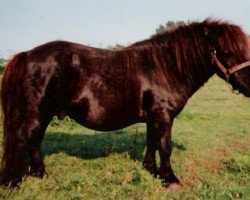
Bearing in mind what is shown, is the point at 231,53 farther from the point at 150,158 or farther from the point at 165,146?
the point at 150,158

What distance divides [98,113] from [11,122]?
1257 millimetres

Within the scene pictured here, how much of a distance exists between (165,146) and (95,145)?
8.52 ft

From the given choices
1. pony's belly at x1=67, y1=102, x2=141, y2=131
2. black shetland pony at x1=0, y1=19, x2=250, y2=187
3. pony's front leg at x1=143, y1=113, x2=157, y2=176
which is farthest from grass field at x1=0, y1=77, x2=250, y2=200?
pony's belly at x1=67, y1=102, x2=141, y2=131

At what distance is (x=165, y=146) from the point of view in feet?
18.5

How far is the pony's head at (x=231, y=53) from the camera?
5527mm

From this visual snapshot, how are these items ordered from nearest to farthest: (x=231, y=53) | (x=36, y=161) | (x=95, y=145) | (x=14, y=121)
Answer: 1. (x=14, y=121)
2. (x=231, y=53)
3. (x=36, y=161)
4. (x=95, y=145)

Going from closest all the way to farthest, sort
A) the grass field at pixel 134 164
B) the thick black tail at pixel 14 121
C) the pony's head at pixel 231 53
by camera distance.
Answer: the grass field at pixel 134 164 → the thick black tail at pixel 14 121 → the pony's head at pixel 231 53

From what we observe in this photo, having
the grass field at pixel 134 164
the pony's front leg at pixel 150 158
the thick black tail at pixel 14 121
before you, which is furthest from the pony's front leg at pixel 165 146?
the thick black tail at pixel 14 121

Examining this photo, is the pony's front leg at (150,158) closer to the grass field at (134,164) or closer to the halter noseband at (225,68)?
the grass field at (134,164)

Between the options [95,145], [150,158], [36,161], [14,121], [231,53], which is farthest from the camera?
[95,145]

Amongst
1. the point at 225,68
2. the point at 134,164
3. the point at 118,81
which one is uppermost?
the point at 225,68

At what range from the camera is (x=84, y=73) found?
18.2 feet

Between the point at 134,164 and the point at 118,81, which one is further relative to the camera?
the point at 134,164

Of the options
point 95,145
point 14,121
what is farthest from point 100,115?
point 95,145
